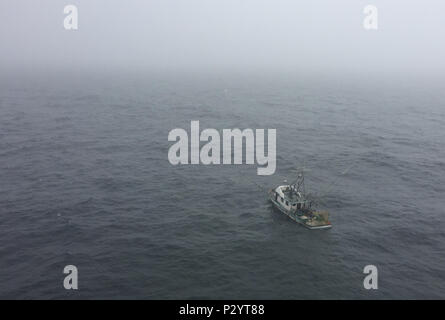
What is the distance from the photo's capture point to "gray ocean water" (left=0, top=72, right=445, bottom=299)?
43875mm

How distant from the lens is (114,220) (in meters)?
58.1

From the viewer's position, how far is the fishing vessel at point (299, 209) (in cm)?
5672

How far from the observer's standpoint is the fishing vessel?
5672 cm

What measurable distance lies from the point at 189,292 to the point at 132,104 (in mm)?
137708

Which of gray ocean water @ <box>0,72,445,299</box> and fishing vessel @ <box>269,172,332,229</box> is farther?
fishing vessel @ <box>269,172,332,229</box>

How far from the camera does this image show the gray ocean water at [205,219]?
4388 cm

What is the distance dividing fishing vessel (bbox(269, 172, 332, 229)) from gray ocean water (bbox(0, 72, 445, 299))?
4.72ft

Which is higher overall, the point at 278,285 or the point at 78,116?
the point at 78,116

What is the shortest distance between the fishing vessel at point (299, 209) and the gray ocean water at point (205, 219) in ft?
4.72

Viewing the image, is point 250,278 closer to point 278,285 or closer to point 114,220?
point 278,285

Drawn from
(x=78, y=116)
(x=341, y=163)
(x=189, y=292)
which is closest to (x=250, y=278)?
(x=189, y=292)

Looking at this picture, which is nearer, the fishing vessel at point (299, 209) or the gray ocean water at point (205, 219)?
the gray ocean water at point (205, 219)

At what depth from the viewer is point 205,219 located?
2350 inches

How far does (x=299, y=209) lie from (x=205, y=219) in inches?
669
